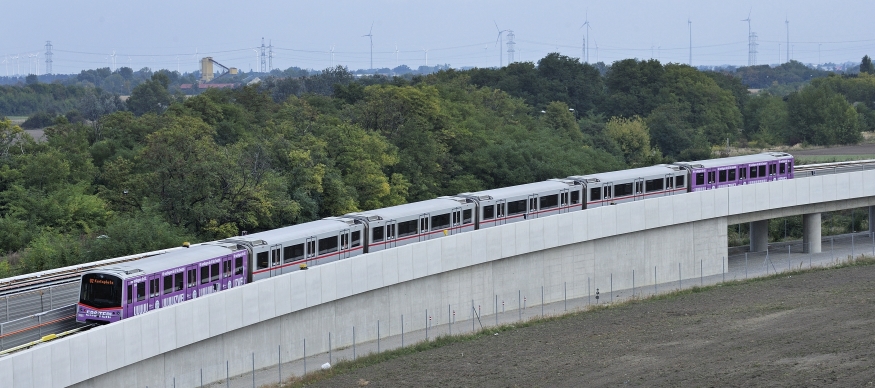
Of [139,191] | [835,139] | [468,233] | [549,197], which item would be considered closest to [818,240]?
[549,197]

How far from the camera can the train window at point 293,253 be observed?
4769cm

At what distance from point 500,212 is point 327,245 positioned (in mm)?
13345

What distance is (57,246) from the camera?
58.1m

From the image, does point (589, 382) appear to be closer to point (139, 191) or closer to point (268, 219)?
point (268, 219)

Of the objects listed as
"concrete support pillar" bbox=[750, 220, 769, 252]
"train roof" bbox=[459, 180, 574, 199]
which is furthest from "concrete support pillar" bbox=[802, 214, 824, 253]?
"train roof" bbox=[459, 180, 574, 199]

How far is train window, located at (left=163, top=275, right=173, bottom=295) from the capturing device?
41.3 meters

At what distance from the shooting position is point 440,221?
56719 mm

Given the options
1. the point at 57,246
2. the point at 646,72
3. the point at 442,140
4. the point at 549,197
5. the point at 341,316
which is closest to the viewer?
the point at 341,316

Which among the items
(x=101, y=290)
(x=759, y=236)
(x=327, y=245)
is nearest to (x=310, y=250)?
(x=327, y=245)

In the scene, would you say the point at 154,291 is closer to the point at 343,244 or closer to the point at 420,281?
the point at 343,244

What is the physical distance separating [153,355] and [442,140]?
206 ft

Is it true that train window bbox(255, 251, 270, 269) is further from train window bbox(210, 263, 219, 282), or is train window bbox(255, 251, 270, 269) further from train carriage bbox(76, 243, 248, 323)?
train window bbox(210, 263, 219, 282)

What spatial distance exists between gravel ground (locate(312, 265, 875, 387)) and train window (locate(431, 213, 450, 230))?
751 centimetres

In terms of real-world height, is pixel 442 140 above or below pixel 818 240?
above
